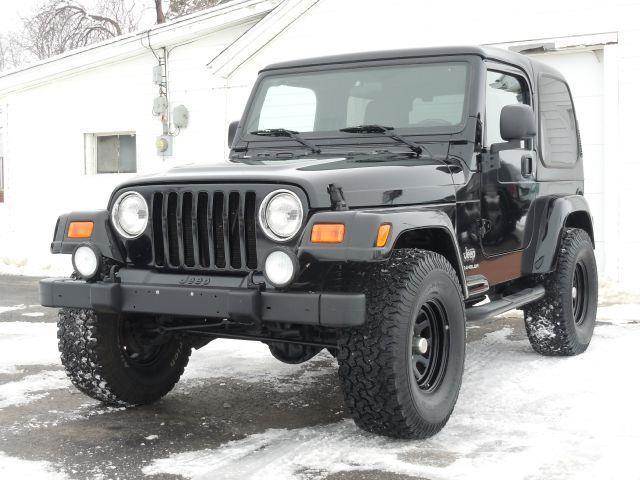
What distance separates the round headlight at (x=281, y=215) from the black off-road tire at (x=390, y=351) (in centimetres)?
37

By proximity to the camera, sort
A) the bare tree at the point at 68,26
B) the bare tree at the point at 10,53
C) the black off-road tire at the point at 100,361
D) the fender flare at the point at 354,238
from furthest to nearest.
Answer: the bare tree at the point at 10,53 < the bare tree at the point at 68,26 < the black off-road tire at the point at 100,361 < the fender flare at the point at 354,238

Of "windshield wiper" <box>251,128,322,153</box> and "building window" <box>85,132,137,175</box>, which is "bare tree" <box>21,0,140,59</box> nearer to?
"building window" <box>85,132,137,175</box>

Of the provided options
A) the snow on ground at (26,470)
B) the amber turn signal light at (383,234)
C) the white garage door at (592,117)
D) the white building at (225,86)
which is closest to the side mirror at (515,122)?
the amber turn signal light at (383,234)

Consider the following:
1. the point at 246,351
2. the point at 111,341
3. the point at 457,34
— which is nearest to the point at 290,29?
the point at 457,34

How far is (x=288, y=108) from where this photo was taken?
544 centimetres

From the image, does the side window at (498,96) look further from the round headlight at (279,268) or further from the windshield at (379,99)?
the round headlight at (279,268)

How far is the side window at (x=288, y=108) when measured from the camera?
5.23m

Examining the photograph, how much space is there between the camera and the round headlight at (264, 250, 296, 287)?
3682 millimetres

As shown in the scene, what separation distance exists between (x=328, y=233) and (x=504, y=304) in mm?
1802

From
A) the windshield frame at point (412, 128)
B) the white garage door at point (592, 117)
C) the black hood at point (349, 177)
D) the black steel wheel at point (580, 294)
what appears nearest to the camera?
the black hood at point (349, 177)

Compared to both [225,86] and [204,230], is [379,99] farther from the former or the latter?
[225,86]

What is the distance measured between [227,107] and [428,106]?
26.7 ft

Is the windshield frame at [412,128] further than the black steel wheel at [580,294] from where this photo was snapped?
No

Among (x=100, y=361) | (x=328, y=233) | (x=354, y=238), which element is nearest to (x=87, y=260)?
(x=100, y=361)
